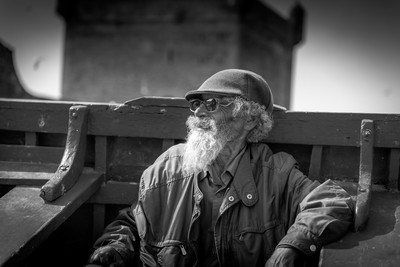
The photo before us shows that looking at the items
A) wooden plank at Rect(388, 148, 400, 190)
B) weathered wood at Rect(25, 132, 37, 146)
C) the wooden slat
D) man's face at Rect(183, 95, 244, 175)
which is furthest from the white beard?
weathered wood at Rect(25, 132, 37, 146)

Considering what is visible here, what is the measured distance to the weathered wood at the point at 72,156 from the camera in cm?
281

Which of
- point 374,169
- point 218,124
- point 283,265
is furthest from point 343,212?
point 218,124


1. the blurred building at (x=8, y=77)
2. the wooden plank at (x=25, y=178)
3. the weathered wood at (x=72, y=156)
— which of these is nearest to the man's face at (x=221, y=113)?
the weathered wood at (x=72, y=156)

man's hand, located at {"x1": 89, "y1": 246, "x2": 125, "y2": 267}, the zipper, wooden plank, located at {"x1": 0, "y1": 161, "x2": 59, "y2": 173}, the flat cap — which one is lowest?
man's hand, located at {"x1": 89, "y1": 246, "x2": 125, "y2": 267}

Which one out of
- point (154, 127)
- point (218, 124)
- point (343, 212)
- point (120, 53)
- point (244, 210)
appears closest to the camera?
point (343, 212)

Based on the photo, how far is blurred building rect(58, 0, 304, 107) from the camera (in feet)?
70.0

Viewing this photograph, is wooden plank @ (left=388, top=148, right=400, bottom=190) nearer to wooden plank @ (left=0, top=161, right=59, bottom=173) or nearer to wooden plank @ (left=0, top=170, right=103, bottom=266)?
wooden plank @ (left=0, top=170, right=103, bottom=266)

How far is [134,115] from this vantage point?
3.11 metres

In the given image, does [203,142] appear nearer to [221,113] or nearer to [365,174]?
[221,113]

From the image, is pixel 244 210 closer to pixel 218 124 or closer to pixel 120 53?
pixel 218 124

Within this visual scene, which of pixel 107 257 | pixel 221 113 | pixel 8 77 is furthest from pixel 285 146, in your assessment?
pixel 8 77

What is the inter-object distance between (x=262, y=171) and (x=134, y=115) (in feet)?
3.18

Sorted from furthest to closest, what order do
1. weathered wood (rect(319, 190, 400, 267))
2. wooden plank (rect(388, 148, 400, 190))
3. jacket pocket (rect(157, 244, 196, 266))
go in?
wooden plank (rect(388, 148, 400, 190)), jacket pocket (rect(157, 244, 196, 266)), weathered wood (rect(319, 190, 400, 267))

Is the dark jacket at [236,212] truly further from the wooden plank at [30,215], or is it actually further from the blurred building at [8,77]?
the blurred building at [8,77]
